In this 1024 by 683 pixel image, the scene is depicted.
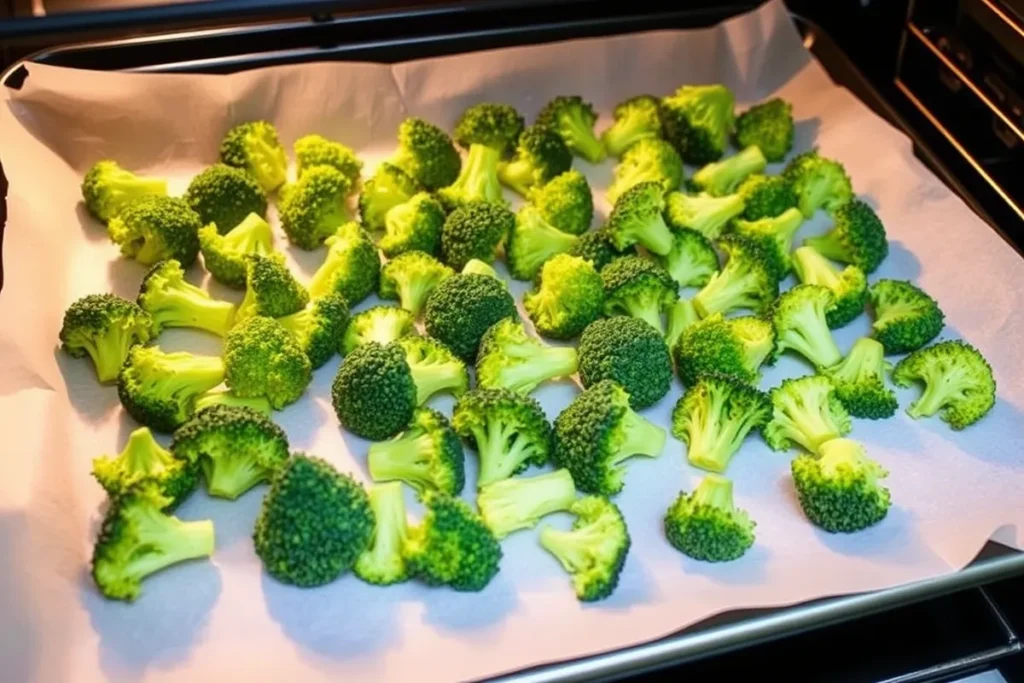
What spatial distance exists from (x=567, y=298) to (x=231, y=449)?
41 cm

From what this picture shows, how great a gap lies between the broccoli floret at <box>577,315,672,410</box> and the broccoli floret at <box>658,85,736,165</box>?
0.42 m

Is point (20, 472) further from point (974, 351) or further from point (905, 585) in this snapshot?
point (974, 351)

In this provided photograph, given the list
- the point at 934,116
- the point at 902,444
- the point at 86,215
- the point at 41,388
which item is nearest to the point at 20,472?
the point at 41,388

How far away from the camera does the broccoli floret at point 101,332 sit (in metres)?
1.19

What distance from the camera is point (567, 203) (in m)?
1.43

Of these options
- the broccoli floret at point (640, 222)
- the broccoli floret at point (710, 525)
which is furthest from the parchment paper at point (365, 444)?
the broccoli floret at point (640, 222)

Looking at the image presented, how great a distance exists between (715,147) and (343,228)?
0.53 meters

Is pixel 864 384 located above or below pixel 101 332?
below

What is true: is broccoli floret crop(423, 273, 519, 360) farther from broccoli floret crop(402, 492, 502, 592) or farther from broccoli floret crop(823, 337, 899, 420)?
broccoli floret crop(823, 337, 899, 420)

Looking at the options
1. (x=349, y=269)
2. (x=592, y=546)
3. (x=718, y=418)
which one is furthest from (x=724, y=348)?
(x=349, y=269)

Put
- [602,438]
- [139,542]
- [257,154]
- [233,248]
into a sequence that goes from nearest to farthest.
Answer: [139,542], [602,438], [233,248], [257,154]

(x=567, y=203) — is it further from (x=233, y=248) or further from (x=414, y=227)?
(x=233, y=248)

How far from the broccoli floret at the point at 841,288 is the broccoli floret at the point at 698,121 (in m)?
0.25

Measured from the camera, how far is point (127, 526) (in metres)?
1.00
